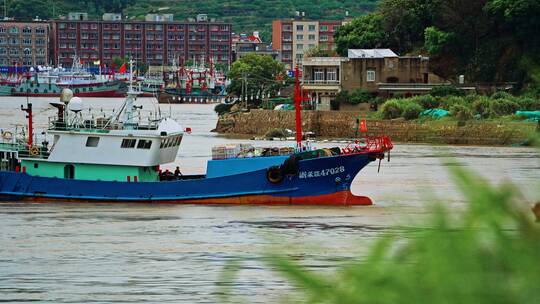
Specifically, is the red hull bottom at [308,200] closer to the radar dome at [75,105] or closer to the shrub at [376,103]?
the radar dome at [75,105]

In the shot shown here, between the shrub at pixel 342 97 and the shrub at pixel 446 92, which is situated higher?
the shrub at pixel 446 92

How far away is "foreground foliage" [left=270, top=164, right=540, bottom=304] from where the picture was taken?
304cm

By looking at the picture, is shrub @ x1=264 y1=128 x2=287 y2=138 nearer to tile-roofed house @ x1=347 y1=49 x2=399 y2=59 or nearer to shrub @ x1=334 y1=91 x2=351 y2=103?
shrub @ x1=334 y1=91 x2=351 y2=103

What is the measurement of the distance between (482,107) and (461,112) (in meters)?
2.09

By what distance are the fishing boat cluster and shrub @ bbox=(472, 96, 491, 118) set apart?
334ft

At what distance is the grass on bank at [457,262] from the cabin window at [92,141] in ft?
99.1

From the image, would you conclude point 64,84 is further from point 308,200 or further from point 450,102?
point 308,200

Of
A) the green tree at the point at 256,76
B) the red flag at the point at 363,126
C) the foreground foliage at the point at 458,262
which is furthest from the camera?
the green tree at the point at 256,76

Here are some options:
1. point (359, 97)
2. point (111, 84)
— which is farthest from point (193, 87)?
point (359, 97)

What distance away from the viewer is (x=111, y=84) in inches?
7328

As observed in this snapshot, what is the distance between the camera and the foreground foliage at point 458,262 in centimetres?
304

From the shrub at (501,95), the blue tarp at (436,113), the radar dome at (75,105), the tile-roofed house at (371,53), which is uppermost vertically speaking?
the tile-roofed house at (371,53)

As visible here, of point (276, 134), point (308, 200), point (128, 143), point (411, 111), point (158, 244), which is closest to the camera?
point (158, 244)

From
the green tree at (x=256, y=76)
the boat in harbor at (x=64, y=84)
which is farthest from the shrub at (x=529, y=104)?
the boat in harbor at (x=64, y=84)
